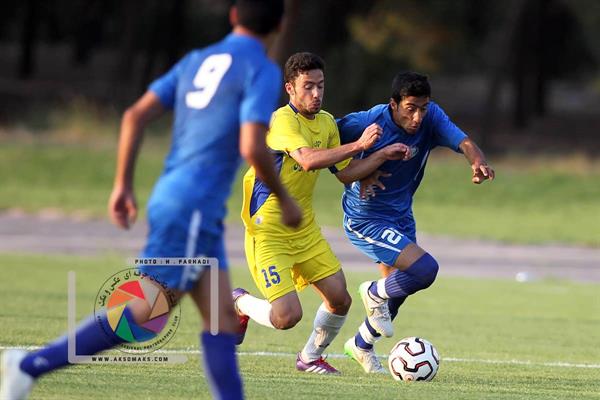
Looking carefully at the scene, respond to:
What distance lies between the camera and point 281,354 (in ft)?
33.4

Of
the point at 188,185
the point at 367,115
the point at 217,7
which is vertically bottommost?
the point at 217,7

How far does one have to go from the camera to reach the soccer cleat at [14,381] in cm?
584

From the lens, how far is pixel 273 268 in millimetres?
8906

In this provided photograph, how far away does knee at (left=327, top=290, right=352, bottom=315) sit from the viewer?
9.07 m

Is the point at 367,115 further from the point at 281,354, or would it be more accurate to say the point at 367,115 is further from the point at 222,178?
the point at 222,178

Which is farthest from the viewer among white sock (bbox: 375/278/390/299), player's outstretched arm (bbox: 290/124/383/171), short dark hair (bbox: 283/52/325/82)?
white sock (bbox: 375/278/390/299)

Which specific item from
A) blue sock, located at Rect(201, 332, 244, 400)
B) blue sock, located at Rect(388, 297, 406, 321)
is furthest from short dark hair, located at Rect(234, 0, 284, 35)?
blue sock, located at Rect(388, 297, 406, 321)

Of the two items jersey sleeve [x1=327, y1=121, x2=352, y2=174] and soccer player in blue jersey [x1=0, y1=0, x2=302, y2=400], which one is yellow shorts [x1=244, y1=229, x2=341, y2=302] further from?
soccer player in blue jersey [x1=0, y1=0, x2=302, y2=400]

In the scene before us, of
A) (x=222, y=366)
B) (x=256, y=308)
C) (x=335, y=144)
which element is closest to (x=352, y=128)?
(x=335, y=144)

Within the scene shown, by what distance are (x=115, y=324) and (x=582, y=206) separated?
25.4 m

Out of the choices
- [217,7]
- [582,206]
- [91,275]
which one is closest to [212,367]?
[91,275]

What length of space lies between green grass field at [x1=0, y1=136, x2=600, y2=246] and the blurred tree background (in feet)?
14.1

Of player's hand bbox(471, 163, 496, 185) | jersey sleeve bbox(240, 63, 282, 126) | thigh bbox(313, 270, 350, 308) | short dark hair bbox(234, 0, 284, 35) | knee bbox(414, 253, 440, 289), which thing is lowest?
thigh bbox(313, 270, 350, 308)

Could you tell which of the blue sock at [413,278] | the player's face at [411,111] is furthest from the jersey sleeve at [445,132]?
the blue sock at [413,278]
